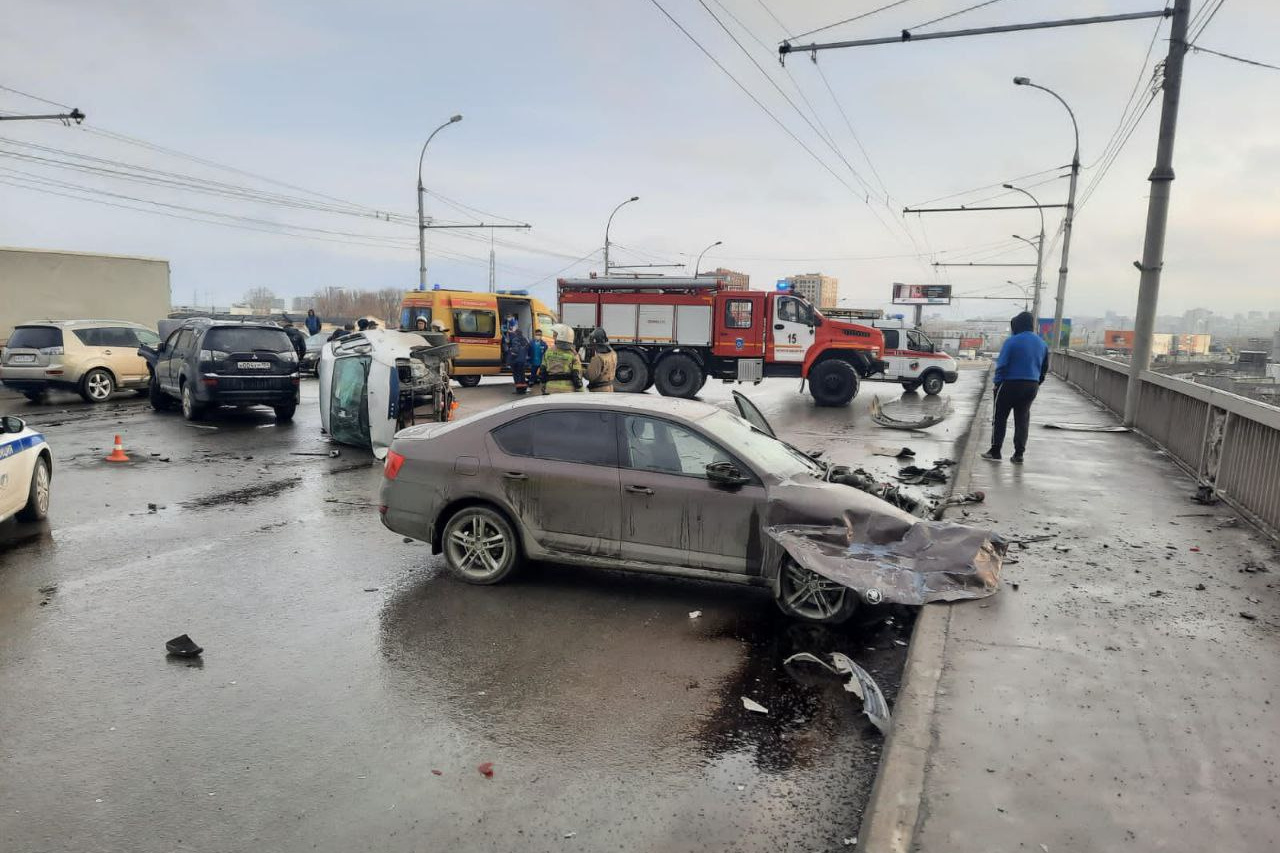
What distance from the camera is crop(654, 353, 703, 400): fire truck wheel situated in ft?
62.6

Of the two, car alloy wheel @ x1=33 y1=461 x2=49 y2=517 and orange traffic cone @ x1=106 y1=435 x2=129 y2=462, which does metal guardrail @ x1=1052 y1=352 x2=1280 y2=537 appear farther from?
orange traffic cone @ x1=106 y1=435 x2=129 y2=462

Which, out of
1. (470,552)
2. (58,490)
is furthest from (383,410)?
(470,552)

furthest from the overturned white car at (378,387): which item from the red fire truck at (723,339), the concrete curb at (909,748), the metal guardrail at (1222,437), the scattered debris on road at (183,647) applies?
the metal guardrail at (1222,437)

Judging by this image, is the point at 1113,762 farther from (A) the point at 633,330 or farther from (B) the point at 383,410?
(A) the point at 633,330

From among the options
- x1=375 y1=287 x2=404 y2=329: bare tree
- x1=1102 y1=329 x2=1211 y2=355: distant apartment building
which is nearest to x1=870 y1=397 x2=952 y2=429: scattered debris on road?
x1=1102 y1=329 x2=1211 y2=355: distant apartment building

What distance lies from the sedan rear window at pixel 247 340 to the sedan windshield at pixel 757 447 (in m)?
10.1

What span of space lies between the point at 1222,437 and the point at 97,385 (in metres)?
18.7

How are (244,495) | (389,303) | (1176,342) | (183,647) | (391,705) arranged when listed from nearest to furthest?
(391,705) → (183,647) → (244,495) → (1176,342) → (389,303)

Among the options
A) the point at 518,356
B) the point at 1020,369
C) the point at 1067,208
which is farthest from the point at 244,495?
the point at 1067,208

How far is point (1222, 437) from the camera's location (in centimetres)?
798

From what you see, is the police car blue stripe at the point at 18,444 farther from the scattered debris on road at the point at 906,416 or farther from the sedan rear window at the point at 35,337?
the scattered debris on road at the point at 906,416

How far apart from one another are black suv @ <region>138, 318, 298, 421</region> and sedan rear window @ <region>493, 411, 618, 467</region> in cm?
930

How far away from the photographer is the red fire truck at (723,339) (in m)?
18.8

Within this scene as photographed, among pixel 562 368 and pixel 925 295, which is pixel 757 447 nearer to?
pixel 562 368
